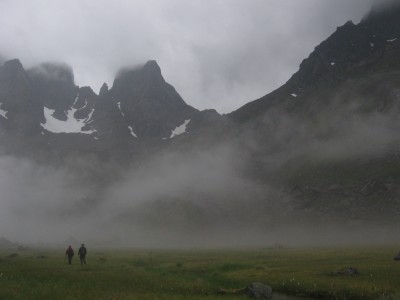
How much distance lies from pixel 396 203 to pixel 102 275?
184 m

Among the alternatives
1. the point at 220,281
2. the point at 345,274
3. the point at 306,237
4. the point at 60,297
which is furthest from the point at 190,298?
the point at 306,237

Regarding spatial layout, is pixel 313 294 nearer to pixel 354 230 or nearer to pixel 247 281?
pixel 247 281

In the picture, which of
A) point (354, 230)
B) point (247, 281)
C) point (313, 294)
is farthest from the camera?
point (354, 230)

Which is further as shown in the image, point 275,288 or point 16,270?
point 16,270

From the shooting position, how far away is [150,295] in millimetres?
30594

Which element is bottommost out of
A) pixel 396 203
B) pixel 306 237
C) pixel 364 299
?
pixel 364 299

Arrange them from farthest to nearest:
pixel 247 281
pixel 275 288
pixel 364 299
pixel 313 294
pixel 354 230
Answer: pixel 354 230 < pixel 247 281 < pixel 275 288 < pixel 313 294 < pixel 364 299

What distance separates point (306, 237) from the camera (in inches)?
7672

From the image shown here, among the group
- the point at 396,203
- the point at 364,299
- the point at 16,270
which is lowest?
the point at 364,299

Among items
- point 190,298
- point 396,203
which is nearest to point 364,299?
point 190,298

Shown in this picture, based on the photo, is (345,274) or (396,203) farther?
(396,203)

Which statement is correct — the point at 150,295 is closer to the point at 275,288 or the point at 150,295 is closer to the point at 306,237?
the point at 275,288

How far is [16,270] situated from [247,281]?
22.4 m

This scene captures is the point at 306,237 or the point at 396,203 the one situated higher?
the point at 396,203
